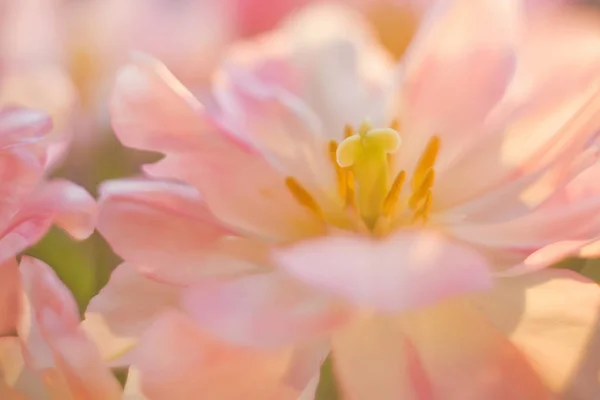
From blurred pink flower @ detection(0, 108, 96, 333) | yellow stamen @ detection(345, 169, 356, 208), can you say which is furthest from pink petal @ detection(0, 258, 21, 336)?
yellow stamen @ detection(345, 169, 356, 208)

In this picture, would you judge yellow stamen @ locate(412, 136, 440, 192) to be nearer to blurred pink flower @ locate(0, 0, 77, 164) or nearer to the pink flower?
the pink flower

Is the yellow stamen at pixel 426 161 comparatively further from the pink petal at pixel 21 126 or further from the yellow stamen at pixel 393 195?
the pink petal at pixel 21 126

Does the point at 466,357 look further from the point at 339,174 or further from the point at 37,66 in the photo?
the point at 37,66

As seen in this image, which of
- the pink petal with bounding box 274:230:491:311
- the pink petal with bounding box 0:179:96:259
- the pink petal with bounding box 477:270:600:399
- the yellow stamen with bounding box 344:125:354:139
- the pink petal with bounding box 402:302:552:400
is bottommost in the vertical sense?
the pink petal with bounding box 402:302:552:400

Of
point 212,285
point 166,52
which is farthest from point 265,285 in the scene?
point 166,52

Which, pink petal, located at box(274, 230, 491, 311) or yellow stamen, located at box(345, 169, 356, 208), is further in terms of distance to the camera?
yellow stamen, located at box(345, 169, 356, 208)

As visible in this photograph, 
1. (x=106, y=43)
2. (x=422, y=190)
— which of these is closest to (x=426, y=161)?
(x=422, y=190)
